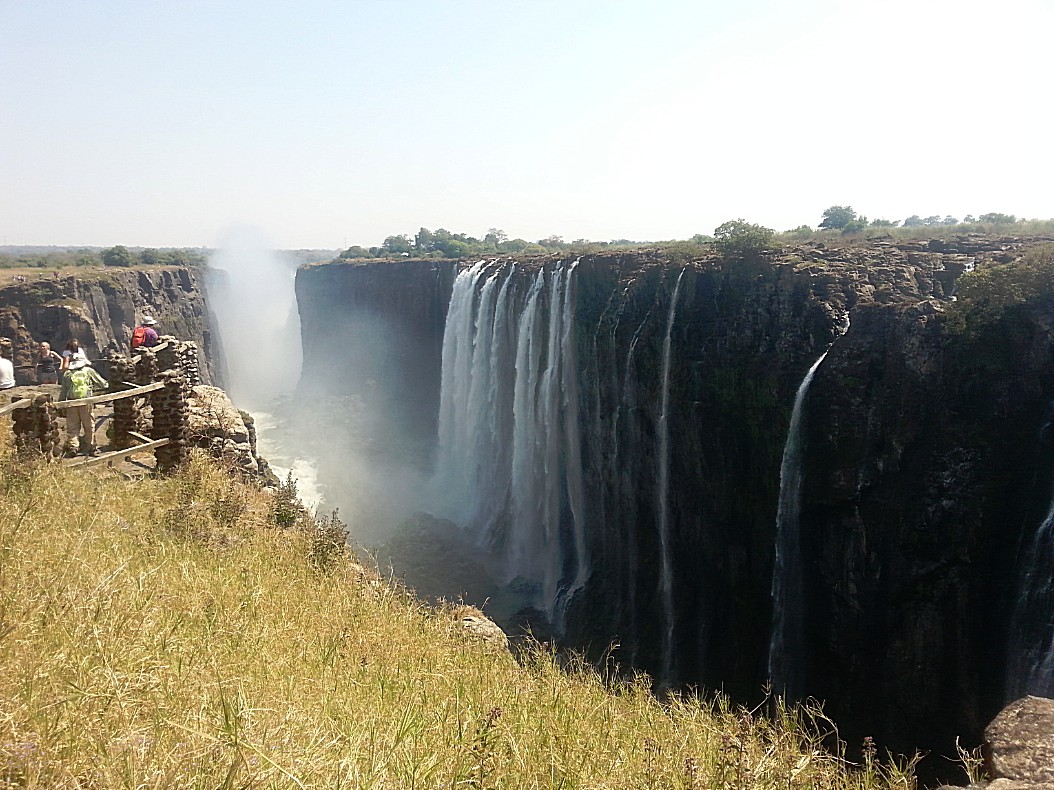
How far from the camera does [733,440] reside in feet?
53.3

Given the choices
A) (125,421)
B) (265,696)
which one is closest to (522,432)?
(125,421)

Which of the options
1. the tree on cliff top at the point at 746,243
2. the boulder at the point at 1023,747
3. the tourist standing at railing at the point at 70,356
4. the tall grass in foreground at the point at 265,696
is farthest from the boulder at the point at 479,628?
the tree on cliff top at the point at 746,243

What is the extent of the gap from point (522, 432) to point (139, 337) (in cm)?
1348

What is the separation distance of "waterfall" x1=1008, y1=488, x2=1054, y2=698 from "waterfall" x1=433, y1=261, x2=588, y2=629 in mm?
11067

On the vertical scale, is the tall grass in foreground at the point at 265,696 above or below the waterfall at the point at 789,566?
above

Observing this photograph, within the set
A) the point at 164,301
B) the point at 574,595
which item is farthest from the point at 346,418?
the point at 574,595

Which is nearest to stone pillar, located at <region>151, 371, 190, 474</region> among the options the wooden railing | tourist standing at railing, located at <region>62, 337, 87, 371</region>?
the wooden railing

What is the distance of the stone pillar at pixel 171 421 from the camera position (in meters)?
10.2

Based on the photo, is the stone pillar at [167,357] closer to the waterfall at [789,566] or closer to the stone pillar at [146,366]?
the stone pillar at [146,366]

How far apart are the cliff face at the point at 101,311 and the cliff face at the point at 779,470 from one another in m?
17.8

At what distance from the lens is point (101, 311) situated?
38.5 meters

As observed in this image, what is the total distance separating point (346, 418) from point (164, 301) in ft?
60.5

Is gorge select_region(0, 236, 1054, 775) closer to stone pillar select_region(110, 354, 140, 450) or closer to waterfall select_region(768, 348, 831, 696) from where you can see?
waterfall select_region(768, 348, 831, 696)

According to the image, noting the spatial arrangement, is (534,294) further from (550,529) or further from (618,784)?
(618,784)
